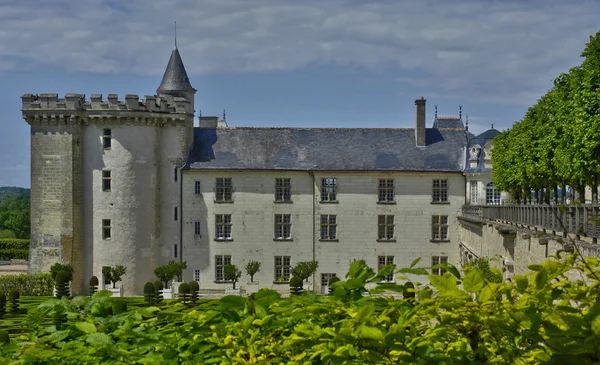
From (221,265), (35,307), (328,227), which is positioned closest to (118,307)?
(35,307)

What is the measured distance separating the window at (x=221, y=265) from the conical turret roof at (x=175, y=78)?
351 inches

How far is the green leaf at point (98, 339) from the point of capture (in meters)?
4.23

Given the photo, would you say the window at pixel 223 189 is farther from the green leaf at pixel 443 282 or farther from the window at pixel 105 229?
the green leaf at pixel 443 282

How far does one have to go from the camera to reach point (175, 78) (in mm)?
43562

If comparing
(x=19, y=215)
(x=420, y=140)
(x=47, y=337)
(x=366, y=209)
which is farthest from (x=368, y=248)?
(x=19, y=215)

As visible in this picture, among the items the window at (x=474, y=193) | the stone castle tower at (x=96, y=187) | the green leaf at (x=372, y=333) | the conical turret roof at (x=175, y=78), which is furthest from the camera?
the conical turret roof at (x=175, y=78)

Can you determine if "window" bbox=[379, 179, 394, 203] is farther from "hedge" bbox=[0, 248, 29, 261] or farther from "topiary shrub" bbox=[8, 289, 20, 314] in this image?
"hedge" bbox=[0, 248, 29, 261]

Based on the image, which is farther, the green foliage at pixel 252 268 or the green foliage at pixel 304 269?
the green foliage at pixel 252 268

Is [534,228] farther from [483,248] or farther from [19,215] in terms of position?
[19,215]

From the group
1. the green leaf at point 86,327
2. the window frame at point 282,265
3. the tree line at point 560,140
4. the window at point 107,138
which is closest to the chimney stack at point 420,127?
the tree line at point 560,140

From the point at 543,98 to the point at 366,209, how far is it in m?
10.6

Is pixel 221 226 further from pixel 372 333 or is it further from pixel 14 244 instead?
pixel 372 333

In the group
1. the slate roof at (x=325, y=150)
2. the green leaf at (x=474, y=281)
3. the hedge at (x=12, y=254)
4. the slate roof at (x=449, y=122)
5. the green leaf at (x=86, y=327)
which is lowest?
the hedge at (x=12, y=254)

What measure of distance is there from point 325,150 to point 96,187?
11544 mm
